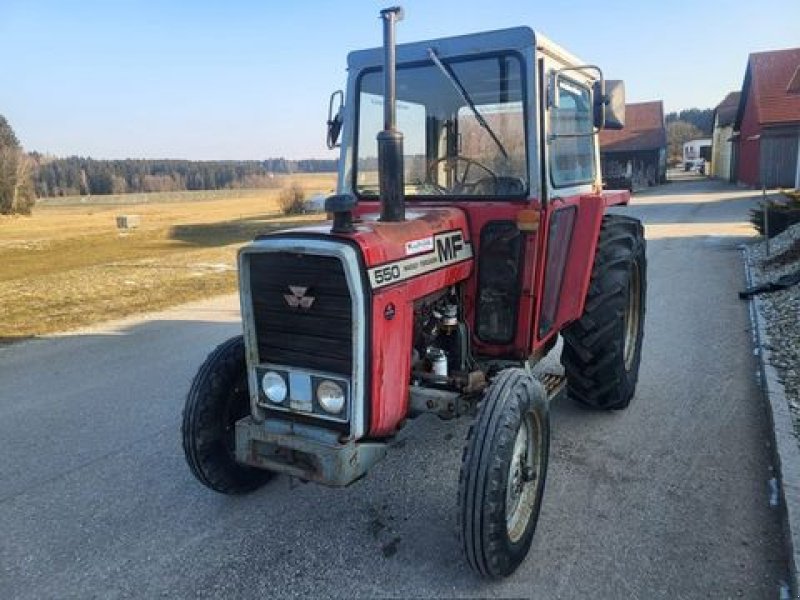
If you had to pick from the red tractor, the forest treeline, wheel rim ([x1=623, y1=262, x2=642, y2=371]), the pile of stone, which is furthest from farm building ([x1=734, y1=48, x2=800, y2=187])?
the forest treeline

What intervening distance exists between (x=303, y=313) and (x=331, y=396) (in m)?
0.38

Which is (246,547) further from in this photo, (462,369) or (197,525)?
(462,369)

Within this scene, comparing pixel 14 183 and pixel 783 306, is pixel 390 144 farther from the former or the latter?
pixel 14 183

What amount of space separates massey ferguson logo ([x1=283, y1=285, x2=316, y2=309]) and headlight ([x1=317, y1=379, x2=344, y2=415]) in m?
0.35

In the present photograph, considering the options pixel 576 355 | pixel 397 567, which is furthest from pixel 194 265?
pixel 397 567

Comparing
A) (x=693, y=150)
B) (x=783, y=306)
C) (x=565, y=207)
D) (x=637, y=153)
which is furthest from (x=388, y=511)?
(x=693, y=150)

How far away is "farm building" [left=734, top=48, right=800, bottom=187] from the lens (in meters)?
27.7

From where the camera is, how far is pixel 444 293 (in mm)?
3355

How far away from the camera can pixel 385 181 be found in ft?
10.1

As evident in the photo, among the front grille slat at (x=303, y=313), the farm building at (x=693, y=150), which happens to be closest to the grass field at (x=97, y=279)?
the front grille slat at (x=303, y=313)

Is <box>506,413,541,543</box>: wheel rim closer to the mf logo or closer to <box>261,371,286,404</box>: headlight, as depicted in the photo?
the mf logo

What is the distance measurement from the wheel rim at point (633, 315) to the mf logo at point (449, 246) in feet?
7.40

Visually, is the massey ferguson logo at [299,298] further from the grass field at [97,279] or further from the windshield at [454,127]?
the grass field at [97,279]

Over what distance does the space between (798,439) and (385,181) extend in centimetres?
292
